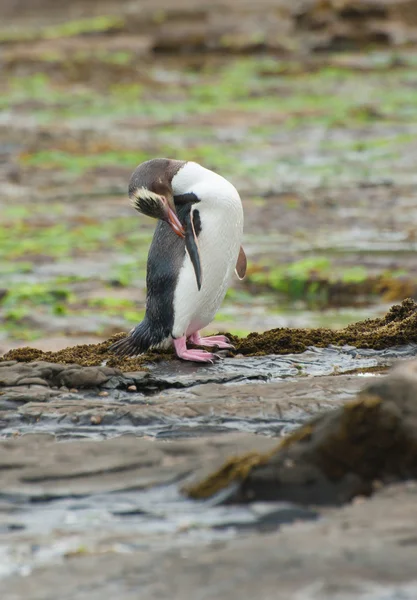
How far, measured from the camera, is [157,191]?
568 centimetres

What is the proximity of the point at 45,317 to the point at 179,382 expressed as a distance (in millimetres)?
5428

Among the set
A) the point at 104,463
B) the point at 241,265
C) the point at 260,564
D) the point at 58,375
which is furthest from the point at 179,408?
the point at 260,564

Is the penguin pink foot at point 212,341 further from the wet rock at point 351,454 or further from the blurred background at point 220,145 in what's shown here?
the blurred background at point 220,145

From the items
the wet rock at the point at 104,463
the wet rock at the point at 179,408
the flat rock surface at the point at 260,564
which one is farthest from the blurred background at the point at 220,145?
the flat rock surface at the point at 260,564

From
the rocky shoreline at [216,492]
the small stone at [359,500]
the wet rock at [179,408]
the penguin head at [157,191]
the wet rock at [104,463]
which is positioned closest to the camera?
the rocky shoreline at [216,492]

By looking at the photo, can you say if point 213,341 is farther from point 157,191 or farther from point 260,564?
point 260,564

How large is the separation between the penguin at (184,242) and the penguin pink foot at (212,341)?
0.13m

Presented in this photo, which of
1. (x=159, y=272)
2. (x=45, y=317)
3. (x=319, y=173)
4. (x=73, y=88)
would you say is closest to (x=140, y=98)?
(x=73, y=88)

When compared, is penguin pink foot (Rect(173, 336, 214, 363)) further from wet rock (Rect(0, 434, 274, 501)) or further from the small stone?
the small stone

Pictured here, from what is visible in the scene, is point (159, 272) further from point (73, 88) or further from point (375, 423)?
point (73, 88)

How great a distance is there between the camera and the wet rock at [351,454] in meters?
3.89

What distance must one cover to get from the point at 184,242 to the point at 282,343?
0.71 metres

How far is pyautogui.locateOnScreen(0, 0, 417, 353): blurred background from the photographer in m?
11.3

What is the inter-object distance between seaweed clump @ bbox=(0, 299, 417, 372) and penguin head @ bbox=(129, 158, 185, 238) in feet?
2.20
